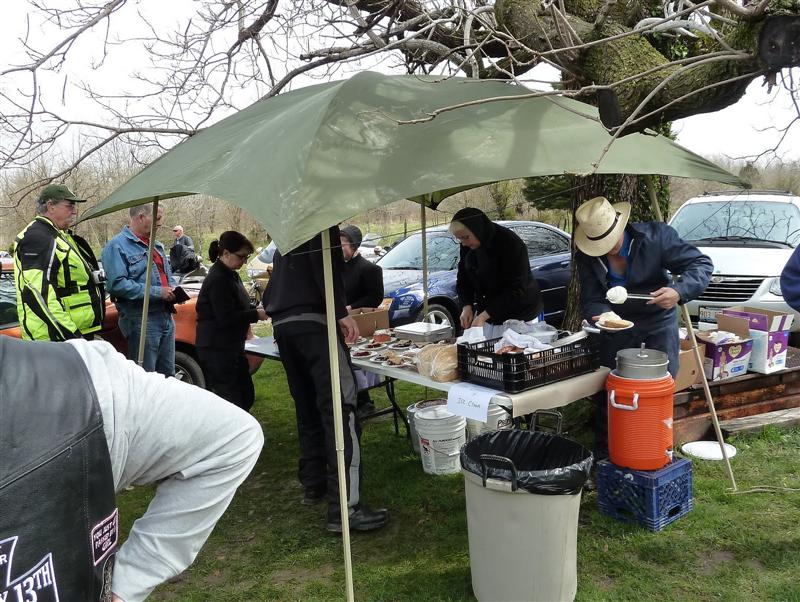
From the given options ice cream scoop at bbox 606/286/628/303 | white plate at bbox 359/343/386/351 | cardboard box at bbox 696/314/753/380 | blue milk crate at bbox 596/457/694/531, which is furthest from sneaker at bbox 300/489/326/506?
cardboard box at bbox 696/314/753/380

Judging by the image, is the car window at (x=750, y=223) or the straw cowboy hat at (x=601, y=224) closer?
the straw cowboy hat at (x=601, y=224)

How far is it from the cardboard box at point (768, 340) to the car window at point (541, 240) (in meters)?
4.48

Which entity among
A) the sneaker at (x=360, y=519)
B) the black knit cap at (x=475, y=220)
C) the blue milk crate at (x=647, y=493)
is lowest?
the sneaker at (x=360, y=519)

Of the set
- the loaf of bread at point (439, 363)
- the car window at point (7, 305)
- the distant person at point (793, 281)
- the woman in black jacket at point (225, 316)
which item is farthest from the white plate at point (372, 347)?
the car window at point (7, 305)

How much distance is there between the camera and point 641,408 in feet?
11.0

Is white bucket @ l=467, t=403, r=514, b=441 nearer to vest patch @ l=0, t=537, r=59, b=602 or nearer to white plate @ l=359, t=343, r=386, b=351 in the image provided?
white plate @ l=359, t=343, r=386, b=351

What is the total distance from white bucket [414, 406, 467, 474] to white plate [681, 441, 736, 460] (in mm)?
1612

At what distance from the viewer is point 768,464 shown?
14.6 ft

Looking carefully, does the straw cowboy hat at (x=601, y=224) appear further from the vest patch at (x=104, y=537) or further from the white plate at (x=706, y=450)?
the vest patch at (x=104, y=537)

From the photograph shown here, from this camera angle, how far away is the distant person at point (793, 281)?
3.09 metres

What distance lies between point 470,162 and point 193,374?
13.2ft

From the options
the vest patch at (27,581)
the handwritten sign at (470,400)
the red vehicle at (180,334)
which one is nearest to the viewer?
the vest patch at (27,581)

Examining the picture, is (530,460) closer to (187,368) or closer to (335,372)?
(335,372)

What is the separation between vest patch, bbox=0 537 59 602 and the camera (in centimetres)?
82
